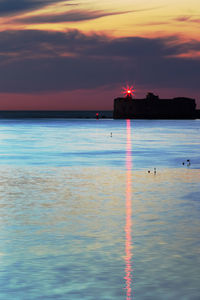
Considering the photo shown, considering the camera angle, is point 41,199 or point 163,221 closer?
point 163,221

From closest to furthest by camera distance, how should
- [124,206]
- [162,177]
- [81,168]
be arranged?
1. [124,206]
2. [162,177]
3. [81,168]

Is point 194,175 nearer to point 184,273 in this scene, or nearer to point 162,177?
point 162,177

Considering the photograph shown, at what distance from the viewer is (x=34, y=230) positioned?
51.1 feet

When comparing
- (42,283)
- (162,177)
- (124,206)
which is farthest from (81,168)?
(42,283)

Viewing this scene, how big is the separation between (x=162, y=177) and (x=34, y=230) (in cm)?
1508

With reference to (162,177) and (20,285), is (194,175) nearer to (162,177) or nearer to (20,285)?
(162,177)

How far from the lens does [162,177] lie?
29.8 metres

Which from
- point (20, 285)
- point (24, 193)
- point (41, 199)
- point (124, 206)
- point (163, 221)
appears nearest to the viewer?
point (20, 285)

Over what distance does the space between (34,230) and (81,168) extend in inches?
775

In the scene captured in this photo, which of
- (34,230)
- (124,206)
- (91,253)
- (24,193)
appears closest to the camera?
(91,253)

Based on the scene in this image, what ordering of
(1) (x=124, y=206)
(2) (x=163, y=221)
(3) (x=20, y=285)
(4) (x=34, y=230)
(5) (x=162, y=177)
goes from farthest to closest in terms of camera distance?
(5) (x=162, y=177), (1) (x=124, y=206), (2) (x=163, y=221), (4) (x=34, y=230), (3) (x=20, y=285)

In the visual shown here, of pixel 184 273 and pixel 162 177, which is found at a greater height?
pixel 162 177

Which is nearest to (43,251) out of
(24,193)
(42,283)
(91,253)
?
(91,253)

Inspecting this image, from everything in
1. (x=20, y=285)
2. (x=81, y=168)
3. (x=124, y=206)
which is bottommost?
(x=20, y=285)
